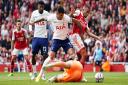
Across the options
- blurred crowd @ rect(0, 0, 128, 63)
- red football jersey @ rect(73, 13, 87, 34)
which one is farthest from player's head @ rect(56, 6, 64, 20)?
blurred crowd @ rect(0, 0, 128, 63)

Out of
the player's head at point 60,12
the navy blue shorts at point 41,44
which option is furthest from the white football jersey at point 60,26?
the navy blue shorts at point 41,44

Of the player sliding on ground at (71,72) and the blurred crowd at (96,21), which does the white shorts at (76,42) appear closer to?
the player sliding on ground at (71,72)

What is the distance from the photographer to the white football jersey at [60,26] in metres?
21.0

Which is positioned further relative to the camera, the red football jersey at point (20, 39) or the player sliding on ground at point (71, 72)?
the red football jersey at point (20, 39)

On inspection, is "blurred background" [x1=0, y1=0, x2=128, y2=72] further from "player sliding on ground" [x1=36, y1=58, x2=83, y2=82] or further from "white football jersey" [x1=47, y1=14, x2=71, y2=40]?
"player sliding on ground" [x1=36, y1=58, x2=83, y2=82]

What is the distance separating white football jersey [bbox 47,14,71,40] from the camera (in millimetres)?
20967

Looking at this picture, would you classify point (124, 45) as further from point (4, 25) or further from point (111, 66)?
point (4, 25)

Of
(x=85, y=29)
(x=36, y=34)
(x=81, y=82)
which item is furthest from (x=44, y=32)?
(x=81, y=82)

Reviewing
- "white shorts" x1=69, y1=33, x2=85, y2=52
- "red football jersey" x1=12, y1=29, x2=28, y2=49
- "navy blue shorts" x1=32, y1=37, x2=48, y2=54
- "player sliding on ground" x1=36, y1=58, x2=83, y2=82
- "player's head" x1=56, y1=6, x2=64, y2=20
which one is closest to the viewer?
"player sliding on ground" x1=36, y1=58, x2=83, y2=82

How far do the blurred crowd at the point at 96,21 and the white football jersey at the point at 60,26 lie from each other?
14818 mm

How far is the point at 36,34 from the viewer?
23.4 meters

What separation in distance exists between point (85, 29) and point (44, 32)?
2.23 meters

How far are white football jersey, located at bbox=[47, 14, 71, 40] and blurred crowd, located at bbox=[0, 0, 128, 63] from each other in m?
14.8

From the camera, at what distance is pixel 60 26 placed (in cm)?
2111
